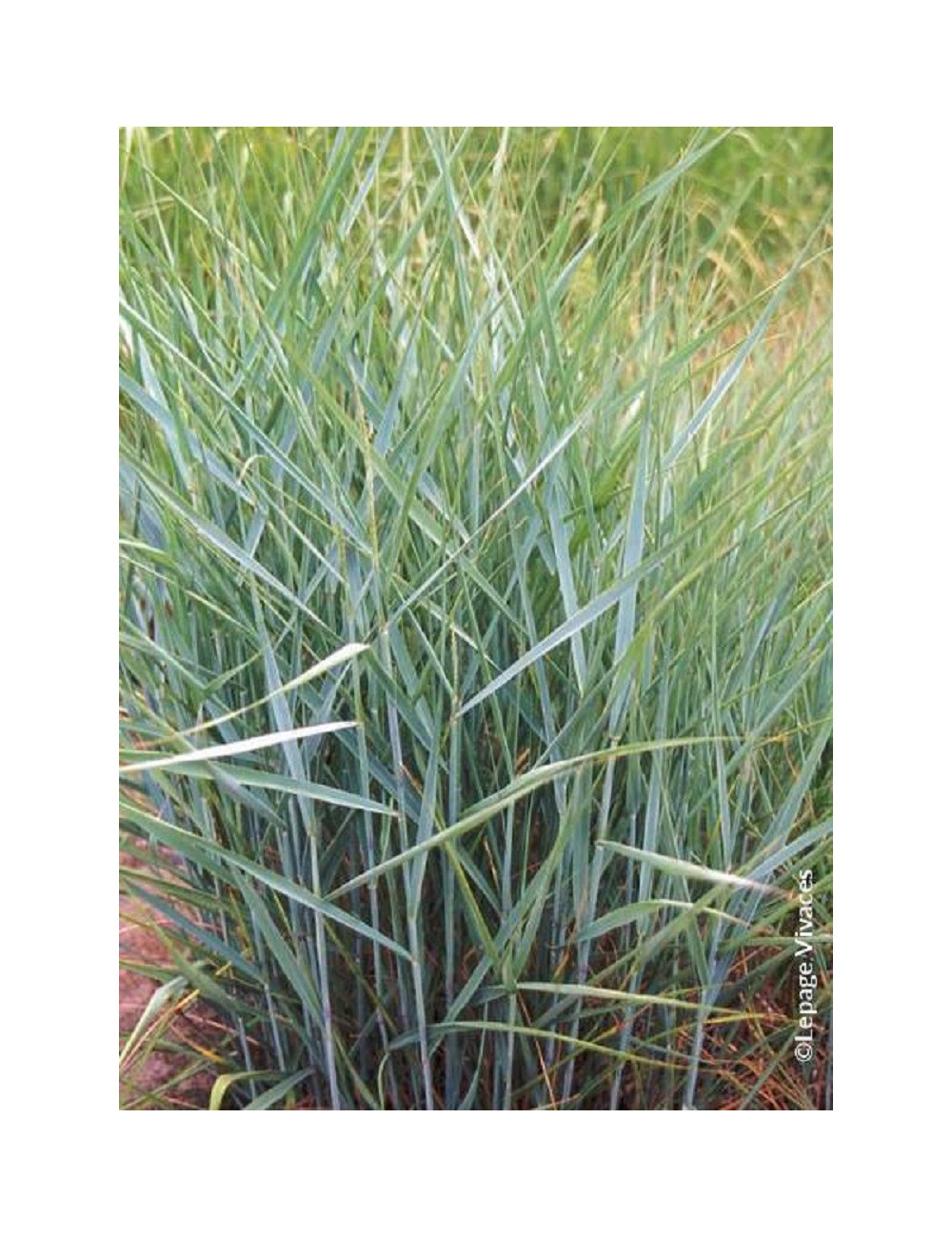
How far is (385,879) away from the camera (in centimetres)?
135

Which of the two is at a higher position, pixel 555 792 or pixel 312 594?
pixel 312 594

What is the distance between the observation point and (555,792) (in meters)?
1.32

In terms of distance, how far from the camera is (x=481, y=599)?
51.9 inches

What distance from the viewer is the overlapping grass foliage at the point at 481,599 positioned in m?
1.31

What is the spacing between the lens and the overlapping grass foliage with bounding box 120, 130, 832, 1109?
1.31 m
